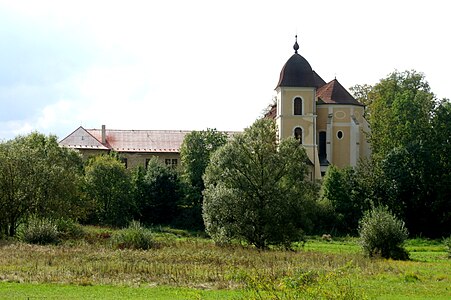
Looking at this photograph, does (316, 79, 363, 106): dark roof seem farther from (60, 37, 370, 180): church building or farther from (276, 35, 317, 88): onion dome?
(276, 35, 317, 88): onion dome

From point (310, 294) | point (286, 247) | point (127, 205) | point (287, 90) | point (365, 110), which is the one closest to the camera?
point (310, 294)

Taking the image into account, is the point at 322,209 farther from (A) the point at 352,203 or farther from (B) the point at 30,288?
(B) the point at 30,288

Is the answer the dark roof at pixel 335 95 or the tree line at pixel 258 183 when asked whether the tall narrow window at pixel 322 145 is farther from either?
the tree line at pixel 258 183

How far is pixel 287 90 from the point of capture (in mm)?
74812

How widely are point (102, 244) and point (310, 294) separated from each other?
91.9 feet

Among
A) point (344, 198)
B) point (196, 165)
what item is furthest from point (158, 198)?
point (344, 198)

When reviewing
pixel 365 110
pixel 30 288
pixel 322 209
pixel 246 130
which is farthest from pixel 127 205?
pixel 30 288

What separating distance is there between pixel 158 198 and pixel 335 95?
71.9ft

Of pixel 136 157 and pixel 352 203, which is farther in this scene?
pixel 136 157

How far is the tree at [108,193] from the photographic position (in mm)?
64562

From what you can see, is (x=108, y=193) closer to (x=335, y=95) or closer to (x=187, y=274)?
(x=335, y=95)

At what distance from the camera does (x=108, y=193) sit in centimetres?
6519

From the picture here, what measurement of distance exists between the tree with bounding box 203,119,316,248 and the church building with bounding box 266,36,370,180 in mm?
29696

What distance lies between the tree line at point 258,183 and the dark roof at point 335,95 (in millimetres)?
2681
